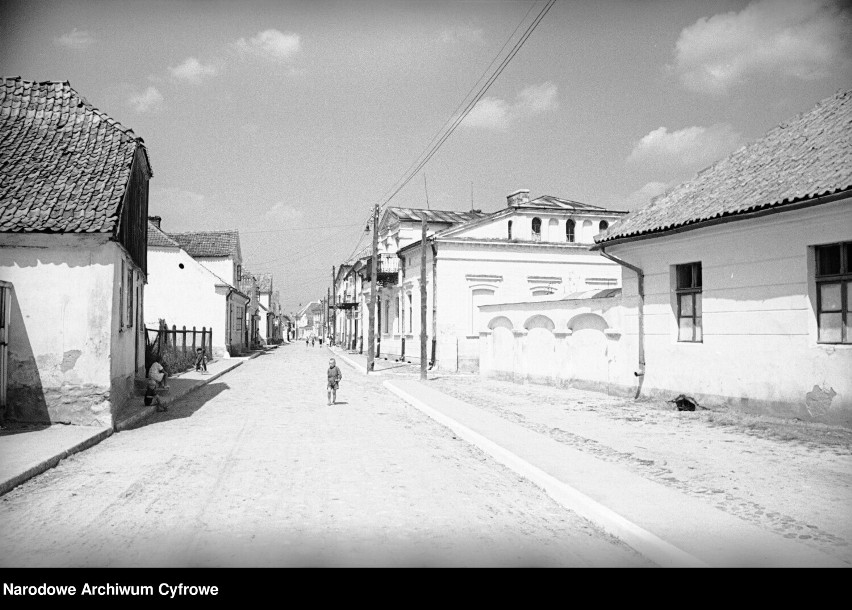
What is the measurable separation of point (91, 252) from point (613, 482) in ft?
29.9

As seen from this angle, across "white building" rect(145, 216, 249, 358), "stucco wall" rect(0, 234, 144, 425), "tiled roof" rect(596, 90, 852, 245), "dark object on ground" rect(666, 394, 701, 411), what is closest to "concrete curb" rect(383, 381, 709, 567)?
"dark object on ground" rect(666, 394, 701, 411)

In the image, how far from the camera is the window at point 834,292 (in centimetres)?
1037

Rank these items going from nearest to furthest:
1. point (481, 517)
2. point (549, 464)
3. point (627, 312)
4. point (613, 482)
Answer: point (481, 517) → point (613, 482) → point (549, 464) → point (627, 312)

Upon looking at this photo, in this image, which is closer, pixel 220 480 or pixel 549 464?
pixel 220 480

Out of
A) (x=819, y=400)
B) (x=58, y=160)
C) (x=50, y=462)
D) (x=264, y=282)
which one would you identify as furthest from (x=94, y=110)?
(x=264, y=282)

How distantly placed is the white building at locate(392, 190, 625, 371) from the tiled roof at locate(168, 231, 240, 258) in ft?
58.5

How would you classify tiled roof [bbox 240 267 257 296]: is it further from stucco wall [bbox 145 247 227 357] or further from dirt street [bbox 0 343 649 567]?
dirt street [bbox 0 343 649 567]

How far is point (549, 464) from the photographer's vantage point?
27.2 ft

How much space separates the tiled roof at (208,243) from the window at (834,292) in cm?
4126

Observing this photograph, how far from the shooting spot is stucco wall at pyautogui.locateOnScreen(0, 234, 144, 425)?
10.8 metres

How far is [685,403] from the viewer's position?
1323 cm

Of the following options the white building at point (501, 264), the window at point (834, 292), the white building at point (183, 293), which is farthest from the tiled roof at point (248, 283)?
the window at point (834, 292)

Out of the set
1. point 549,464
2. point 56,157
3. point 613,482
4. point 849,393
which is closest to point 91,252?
point 56,157
